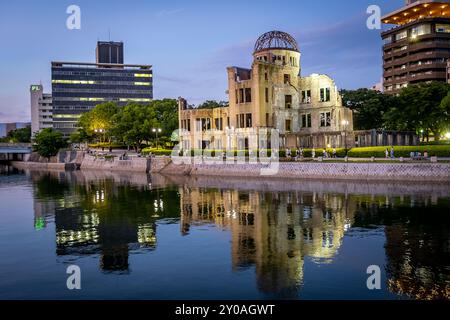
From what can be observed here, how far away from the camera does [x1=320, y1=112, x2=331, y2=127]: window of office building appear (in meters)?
79.5

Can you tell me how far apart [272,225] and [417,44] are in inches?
4478

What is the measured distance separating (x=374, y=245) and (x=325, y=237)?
3.12 meters

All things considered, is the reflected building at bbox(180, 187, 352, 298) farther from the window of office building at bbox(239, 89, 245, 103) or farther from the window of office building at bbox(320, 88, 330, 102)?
the window of office building at bbox(320, 88, 330, 102)

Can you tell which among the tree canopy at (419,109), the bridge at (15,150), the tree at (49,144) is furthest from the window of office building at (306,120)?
the bridge at (15,150)

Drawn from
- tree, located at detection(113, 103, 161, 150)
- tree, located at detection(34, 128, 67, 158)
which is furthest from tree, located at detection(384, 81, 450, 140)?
tree, located at detection(34, 128, 67, 158)

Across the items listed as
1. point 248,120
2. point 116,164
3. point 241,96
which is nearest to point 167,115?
point 116,164

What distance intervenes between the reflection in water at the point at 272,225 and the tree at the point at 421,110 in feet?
123

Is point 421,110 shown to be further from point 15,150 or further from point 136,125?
point 15,150

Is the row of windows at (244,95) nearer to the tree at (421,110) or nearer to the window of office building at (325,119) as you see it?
the window of office building at (325,119)

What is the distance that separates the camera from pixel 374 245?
24578mm

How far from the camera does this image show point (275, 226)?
30.6 m

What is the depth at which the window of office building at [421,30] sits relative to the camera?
123412 mm

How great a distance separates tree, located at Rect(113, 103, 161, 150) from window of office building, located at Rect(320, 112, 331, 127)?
42.8 meters
